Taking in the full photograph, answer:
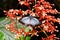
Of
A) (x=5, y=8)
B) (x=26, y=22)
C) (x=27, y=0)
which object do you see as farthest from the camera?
(x=5, y=8)

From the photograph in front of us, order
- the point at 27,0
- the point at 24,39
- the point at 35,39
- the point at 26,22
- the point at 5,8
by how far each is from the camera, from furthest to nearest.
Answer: the point at 5,8
the point at 35,39
the point at 27,0
the point at 24,39
the point at 26,22

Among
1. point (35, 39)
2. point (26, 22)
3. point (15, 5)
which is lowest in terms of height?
point (35, 39)

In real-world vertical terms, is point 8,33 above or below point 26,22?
below

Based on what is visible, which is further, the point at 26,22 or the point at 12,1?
the point at 12,1

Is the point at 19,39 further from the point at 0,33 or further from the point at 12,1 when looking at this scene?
the point at 12,1

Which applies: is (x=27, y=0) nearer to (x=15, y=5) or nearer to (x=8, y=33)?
(x=8, y=33)

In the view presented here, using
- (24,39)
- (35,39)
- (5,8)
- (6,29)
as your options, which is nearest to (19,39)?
(24,39)

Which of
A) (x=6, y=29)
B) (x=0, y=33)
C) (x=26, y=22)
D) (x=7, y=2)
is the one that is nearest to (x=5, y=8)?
(x=7, y=2)

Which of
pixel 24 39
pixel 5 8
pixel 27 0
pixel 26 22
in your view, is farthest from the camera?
pixel 5 8

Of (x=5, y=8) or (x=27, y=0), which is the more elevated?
(x=27, y=0)
